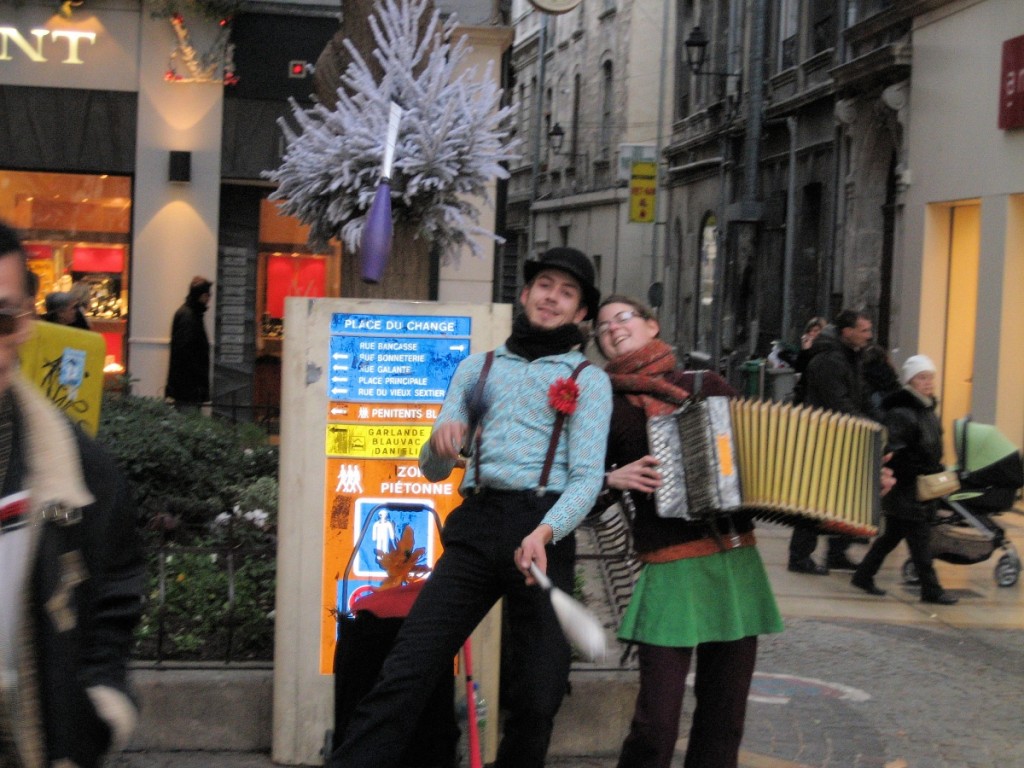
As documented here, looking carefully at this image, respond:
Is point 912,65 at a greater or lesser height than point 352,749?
greater

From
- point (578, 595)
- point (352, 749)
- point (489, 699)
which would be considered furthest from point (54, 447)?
point (578, 595)

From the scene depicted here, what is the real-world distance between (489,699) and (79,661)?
329cm

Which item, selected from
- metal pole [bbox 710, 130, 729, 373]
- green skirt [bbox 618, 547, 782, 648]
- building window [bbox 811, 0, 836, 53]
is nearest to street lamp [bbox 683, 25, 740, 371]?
metal pole [bbox 710, 130, 729, 373]

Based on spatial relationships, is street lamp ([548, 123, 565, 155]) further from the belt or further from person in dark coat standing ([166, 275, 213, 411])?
the belt

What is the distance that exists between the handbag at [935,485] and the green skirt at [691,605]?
5137mm

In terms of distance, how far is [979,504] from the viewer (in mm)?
10203

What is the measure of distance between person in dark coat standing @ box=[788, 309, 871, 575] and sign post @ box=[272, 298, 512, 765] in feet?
17.3

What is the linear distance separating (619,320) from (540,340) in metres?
0.29

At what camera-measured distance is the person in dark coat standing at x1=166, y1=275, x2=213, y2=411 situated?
1359 cm

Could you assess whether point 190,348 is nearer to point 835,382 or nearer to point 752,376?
point 835,382

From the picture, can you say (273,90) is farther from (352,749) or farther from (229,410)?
(352,749)

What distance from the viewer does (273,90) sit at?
14.8 metres

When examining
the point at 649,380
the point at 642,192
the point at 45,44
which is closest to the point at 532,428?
the point at 649,380

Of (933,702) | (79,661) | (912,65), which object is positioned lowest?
(933,702)
